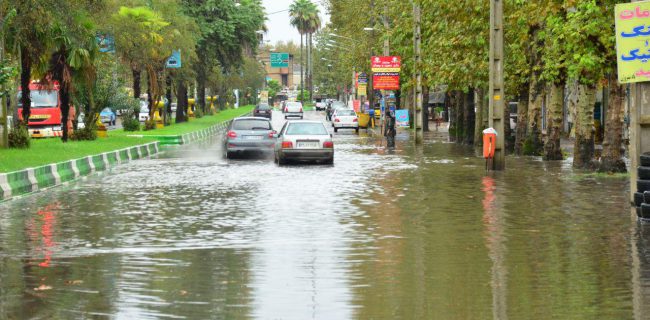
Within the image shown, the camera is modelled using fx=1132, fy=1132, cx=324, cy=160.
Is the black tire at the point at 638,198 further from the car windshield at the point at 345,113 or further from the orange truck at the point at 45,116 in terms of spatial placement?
the car windshield at the point at 345,113

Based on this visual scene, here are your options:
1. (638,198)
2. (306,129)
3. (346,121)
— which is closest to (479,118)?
(306,129)

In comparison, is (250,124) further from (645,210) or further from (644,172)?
(645,210)

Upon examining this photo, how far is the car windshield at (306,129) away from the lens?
34.5 m

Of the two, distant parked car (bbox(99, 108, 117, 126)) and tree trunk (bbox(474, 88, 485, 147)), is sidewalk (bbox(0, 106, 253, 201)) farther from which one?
distant parked car (bbox(99, 108, 117, 126))

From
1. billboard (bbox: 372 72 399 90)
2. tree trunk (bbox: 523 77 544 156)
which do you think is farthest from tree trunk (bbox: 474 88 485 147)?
billboard (bbox: 372 72 399 90)

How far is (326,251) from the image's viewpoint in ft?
44.4

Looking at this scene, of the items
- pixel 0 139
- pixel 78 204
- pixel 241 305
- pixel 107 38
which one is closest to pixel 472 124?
pixel 107 38

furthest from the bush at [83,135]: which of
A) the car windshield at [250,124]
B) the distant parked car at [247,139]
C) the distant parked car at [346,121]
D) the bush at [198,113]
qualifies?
the bush at [198,113]

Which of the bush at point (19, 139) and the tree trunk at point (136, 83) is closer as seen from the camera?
the bush at point (19, 139)

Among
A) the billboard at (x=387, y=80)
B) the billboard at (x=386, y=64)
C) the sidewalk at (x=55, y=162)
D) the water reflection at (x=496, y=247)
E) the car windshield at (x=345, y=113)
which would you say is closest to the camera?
the water reflection at (x=496, y=247)

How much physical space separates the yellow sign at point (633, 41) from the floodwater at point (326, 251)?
2.24 m

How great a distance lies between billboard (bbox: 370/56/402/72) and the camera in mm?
62406

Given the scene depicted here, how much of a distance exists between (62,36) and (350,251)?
99.2 ft

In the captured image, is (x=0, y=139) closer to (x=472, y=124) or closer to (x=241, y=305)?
(x=472, y=124)
